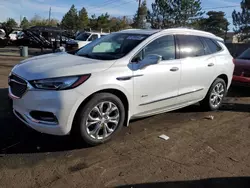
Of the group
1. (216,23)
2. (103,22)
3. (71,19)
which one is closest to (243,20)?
(216,23)

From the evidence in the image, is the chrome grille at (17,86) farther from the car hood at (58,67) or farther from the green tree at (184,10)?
the green tree at (184,10)

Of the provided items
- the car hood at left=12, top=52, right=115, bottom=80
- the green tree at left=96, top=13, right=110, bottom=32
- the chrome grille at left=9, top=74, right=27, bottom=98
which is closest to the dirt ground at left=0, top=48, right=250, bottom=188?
the chrome grille at left=9, top=74, right=27, bottom=98

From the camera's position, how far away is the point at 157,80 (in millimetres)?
4668

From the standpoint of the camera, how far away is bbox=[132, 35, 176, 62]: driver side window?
15.1 ft

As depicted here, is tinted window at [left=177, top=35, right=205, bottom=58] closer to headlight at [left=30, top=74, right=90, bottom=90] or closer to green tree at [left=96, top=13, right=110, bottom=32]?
headlight at [left=30, top=74, right=90, bottom=90]

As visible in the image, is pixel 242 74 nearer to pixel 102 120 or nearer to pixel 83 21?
pixel 102 120

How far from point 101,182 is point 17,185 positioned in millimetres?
908

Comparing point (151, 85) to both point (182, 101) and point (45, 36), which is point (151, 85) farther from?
point (45, 36)

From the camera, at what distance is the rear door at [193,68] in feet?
17.0

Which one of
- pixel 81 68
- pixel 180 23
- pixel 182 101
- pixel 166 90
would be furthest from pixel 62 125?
pixel 180 23

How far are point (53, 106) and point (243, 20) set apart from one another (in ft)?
132

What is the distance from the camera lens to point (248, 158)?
157 inches

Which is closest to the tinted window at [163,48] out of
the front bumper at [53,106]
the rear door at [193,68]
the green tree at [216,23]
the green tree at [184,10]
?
the rear door at [193,68]

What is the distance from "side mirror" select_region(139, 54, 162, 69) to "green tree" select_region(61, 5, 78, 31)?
5546 centimetres
